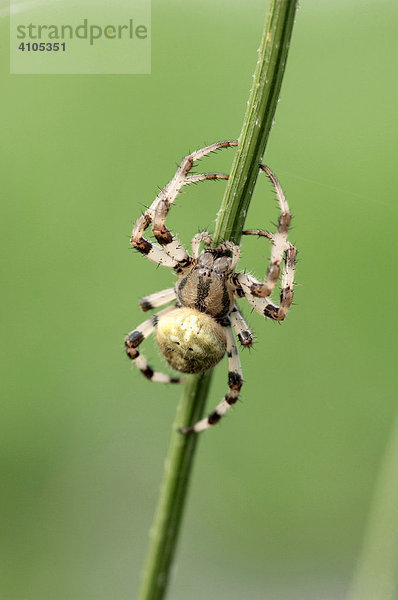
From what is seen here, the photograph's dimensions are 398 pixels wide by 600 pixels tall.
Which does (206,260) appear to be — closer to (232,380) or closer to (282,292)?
(282,292)

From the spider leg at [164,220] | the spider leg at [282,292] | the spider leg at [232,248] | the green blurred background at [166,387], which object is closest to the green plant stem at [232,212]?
the spider leg at [232,248]

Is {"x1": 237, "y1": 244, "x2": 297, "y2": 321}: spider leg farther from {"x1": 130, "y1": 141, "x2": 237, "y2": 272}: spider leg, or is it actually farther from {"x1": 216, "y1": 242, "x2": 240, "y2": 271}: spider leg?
{"x1": 130, "y1": 141, "x2": 237, "y2": 272}: spider leg

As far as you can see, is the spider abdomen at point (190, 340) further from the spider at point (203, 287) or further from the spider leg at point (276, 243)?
the spider leg at point (276, 243)

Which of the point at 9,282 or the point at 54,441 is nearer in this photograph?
the point at 54,441

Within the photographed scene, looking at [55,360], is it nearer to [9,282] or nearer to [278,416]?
[9,282]

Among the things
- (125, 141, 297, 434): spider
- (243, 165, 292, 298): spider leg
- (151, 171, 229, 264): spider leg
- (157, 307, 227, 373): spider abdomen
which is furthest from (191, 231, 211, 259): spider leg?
(157, 307, 227, 373): spider abdomen

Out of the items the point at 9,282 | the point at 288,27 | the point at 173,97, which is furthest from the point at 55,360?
the point at 288,27

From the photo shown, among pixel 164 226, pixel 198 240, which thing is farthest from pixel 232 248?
pixel 164 226
